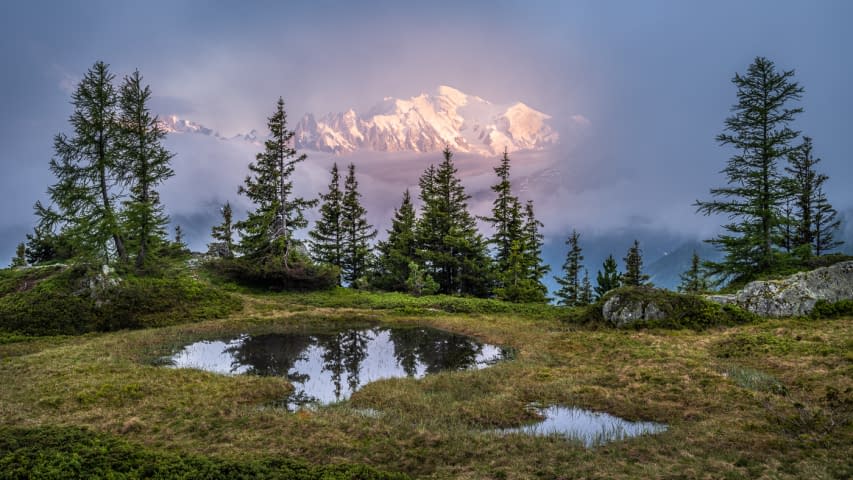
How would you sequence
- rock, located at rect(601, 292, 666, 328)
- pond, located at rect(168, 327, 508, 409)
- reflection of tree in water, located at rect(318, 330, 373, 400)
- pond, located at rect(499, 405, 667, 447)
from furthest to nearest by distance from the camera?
1. rock, located at rect(601, 292, 666, 328)
2. reflection of tree in water, located at rect(318, 330, 373, 400)
3. pond, located at rect(168, 327, 508, 409)
4. pond, located at rect(499, 405, 667, 447)

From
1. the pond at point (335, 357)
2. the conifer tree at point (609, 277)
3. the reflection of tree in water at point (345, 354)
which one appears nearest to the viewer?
the pond at point (335, 357)

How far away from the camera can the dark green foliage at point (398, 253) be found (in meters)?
44.2

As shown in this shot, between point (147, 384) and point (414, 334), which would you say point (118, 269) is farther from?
point (414, 334)

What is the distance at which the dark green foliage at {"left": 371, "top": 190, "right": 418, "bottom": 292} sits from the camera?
145ft

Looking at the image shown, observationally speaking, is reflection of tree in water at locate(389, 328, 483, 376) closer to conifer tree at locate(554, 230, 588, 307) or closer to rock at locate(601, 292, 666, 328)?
rock at locate(601, 292, 666, 328)

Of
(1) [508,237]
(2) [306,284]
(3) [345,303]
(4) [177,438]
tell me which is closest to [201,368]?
(4) [177,438]

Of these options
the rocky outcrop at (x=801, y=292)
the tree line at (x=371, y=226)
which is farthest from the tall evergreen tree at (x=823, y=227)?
the rocky outcrop at (x=801, y=292)

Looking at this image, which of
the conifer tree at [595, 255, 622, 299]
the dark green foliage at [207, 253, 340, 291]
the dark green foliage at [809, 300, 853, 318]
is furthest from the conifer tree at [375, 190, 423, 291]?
the dark green foliage at [809, 300, 853, 318]

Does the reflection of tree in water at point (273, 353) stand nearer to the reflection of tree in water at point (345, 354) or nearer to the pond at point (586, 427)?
the reflection of tree in water at point (345, 354)

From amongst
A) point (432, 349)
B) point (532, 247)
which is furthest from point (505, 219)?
point (432, 349)

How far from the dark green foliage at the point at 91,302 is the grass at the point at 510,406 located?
1.64 m

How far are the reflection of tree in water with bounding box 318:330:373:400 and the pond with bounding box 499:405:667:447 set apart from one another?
5980 millimetres

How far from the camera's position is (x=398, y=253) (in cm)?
4297

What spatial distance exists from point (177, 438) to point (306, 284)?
1034 inches
